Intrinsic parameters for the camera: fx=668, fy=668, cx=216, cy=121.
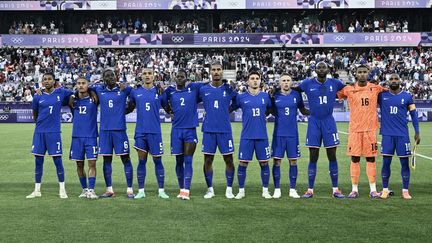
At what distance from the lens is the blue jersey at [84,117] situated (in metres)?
11.2

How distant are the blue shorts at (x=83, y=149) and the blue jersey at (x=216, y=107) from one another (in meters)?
1.92

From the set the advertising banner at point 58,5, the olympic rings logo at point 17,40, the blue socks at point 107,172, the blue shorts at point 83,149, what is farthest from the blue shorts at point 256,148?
the olympic rings logo at point 17,40

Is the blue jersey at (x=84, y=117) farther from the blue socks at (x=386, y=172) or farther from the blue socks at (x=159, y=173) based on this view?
the blue socks at (x=386, y=172)

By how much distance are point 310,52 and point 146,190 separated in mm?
40106

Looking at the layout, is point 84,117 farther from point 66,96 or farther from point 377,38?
point 377,38

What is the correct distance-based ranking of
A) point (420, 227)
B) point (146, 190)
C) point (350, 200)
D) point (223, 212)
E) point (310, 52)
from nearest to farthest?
point (420, 227)
point (223, 212)
point (350, 200)
point (146, 190)
point (310, 52)

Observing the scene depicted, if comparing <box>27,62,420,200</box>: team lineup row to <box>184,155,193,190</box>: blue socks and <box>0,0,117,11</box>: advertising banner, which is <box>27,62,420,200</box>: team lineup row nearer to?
<box>184,155,193,190</box>: blue socks

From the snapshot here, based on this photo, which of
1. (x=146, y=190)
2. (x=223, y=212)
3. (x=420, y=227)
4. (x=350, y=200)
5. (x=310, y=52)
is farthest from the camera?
(x=310, y=52)

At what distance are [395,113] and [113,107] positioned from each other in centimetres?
467

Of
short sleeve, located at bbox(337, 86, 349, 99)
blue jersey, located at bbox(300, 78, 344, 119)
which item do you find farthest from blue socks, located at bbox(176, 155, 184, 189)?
short sleeve, located at bbox(337, 86, 349, 99)

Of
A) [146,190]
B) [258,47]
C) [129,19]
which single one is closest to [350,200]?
[146,190]

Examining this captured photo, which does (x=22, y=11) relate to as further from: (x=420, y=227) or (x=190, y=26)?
(x=420, y=227)

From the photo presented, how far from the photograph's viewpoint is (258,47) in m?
50.9

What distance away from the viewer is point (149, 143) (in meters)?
11.1
